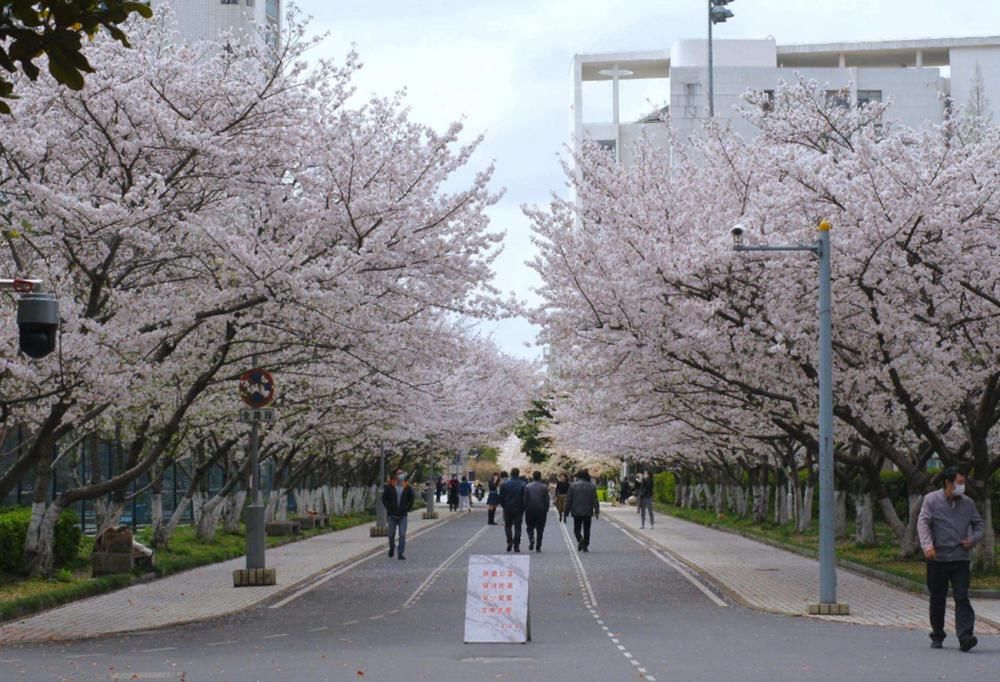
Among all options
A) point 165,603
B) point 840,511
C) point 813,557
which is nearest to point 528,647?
point 165,603

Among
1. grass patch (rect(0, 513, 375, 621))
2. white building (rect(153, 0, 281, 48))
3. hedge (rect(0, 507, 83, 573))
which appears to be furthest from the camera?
white building (rect(153, 0, 281, 48))

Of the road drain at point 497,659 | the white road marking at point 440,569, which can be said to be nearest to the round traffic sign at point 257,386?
the white road marking at point 440,569

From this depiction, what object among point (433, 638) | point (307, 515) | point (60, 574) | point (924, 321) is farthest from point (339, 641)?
point (307, 515)

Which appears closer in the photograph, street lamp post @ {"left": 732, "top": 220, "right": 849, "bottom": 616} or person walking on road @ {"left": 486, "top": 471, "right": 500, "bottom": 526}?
street lamp post @ {"left": 732, "top": 220, "right": 849, "bottom": 616}

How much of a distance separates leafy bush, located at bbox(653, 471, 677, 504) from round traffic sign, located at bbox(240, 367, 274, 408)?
65194 millimetres

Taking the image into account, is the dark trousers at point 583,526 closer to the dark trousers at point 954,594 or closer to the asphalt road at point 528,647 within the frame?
the asphalt road at point 528,647

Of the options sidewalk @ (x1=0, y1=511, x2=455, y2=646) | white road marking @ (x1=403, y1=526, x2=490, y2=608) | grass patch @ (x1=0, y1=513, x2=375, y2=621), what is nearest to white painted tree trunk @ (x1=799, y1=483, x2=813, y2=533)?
white road marking @ (x1=403, y1=526, x2=490, y2=608)

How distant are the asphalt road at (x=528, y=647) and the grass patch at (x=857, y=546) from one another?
3821 mm

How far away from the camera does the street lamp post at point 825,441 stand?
61.6 feet

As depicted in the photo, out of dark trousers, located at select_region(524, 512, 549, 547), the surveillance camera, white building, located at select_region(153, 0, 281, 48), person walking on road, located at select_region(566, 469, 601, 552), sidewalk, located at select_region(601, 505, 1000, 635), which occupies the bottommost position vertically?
sidewalk, located at select_region(601, 505, 1000, 635)

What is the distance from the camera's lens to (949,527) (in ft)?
48.6

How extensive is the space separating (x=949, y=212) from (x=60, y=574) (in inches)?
568

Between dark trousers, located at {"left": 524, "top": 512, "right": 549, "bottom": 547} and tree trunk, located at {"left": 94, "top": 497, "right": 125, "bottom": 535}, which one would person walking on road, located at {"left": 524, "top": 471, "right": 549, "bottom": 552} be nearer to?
dark trousers, located at {"left": 524, "top": 512, "right": 549, "bottom": 547}

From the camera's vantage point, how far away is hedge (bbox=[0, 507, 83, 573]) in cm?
2325
